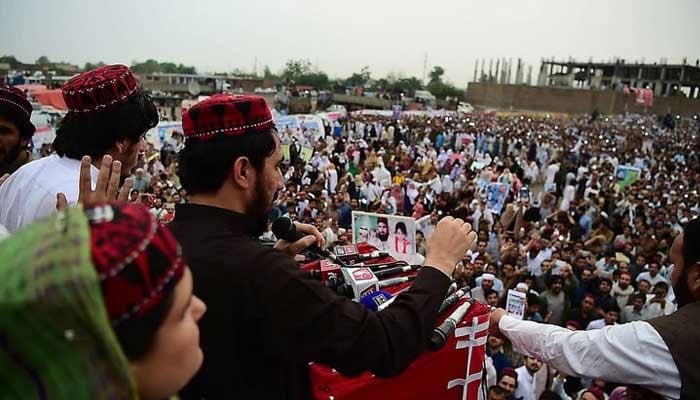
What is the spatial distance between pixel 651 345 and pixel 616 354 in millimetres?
111

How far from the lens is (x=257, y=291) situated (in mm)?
1178

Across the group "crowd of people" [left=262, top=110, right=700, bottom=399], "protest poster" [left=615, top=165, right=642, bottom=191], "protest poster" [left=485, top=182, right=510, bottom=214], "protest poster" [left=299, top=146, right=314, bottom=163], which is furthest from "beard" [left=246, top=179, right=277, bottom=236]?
"protest poster" [left=615, top=165, right=642, bottom=191]

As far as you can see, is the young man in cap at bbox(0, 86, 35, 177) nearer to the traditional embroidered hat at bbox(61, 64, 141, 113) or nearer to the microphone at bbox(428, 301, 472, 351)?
the traditional embroidered hat at bbox(61, 64, 141, 113)

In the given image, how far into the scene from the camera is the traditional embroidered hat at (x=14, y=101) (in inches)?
82.9

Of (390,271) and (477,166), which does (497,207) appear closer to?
(477,166)

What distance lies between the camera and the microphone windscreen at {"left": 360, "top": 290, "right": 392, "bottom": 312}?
1.49 m

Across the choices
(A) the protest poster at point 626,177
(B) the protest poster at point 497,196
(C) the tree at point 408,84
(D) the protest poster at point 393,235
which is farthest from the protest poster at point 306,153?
(C) the tree at point 408,84

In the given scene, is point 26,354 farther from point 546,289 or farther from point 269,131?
point 546,289

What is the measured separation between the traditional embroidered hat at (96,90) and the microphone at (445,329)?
1442 millimetres

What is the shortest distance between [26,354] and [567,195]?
12139 millimetres

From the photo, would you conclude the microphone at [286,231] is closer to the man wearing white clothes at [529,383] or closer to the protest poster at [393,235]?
the protest poster at [393,235]

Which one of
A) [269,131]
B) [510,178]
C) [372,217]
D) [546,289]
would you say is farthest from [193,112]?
[510,178]

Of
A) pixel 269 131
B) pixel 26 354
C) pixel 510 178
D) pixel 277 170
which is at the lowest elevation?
pixel 510 178

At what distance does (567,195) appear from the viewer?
11523mm
